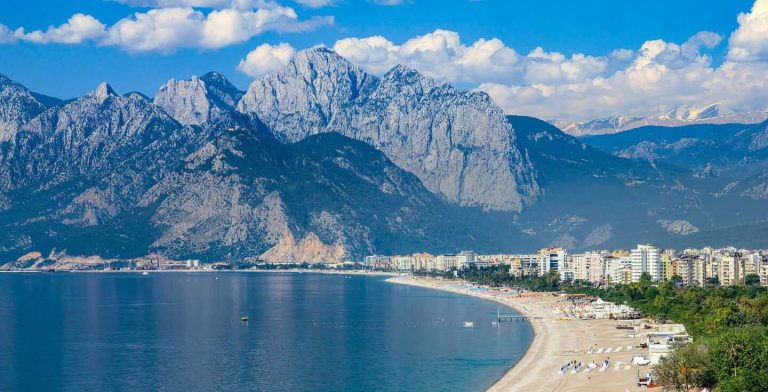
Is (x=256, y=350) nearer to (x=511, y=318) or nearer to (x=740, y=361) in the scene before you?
(x=511, y=318)

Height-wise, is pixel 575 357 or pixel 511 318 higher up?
pixel 511 318

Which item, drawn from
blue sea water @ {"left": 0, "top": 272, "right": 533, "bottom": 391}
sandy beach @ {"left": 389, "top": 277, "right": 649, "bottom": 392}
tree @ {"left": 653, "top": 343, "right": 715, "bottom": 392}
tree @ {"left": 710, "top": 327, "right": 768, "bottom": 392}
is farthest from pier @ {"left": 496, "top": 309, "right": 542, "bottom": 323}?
tree @ {"left": 710, "top": 327, "right": 768, "bottom": 392}

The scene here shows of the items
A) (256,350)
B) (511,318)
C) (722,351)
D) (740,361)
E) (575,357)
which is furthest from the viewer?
(511,318)

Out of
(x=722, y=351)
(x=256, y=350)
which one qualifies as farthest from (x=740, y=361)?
(x=256, y=350)

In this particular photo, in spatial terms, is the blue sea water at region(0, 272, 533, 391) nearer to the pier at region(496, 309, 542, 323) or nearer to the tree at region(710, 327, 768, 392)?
the pier at region(496, 309, 542, 323)

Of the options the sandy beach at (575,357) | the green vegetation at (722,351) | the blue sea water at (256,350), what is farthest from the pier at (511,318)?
the green vegetation at (722,351)

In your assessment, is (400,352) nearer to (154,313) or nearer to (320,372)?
(320,372)

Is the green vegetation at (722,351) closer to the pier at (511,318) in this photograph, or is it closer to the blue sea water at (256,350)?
the blue sea water at (256,350)

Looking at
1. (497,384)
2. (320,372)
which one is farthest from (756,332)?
(320,372)
